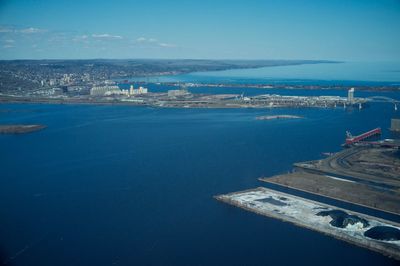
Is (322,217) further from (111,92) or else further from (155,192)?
(111,92)

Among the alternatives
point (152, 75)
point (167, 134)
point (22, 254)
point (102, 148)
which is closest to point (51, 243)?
point (22, 254)

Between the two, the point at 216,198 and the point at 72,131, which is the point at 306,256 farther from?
the point at 72,131

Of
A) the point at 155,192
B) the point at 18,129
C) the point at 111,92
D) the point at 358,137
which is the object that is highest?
the point at 111,92

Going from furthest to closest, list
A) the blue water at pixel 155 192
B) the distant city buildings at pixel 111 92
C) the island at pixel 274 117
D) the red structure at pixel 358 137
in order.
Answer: the distant city buildings at pixel 111 92, the island at pixel 274 117, the red structure at pixel 358 137, the blue water at pixel 155 192

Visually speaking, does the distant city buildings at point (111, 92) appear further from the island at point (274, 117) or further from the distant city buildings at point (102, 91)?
the island at point (274, 117)

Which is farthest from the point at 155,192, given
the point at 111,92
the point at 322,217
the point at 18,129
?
the point at 111,92

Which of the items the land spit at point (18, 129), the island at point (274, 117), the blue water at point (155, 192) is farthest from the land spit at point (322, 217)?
the island at point (274, 117)

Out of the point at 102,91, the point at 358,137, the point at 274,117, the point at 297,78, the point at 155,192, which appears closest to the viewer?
the point at 155,192

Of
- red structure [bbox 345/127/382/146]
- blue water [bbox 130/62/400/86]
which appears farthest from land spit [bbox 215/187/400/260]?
blue water [bbox 130/62/400/86]
